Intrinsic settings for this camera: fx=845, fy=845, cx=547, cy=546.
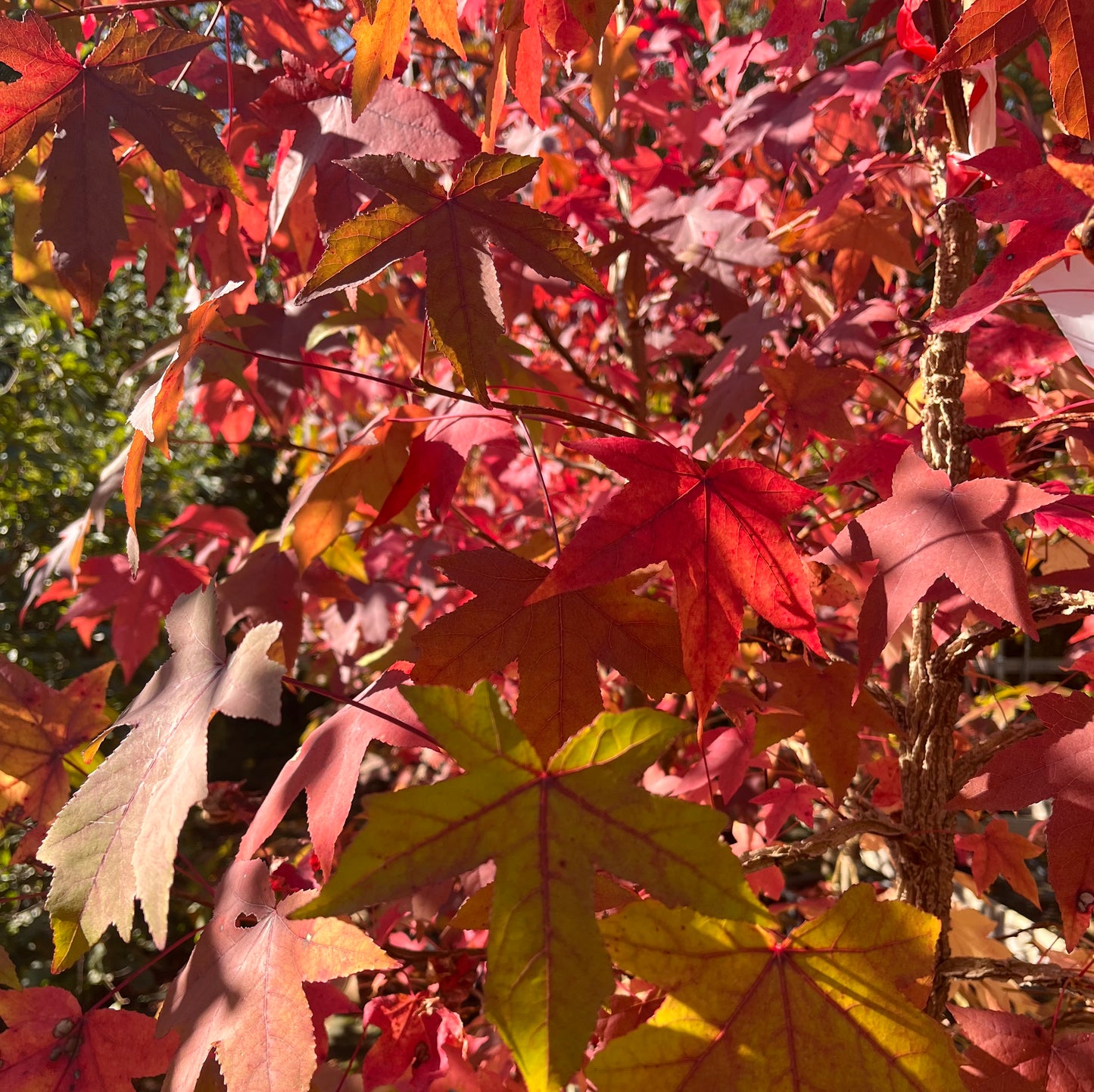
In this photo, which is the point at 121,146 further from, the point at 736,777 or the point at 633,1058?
the point at 633,1058

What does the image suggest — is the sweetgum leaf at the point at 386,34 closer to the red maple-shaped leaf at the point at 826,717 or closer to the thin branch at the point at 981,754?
the red maple-shaped leaf at the point at 826,717

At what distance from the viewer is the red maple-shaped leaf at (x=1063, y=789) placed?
63 centimetres

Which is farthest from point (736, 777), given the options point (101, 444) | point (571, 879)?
point (101, 444)

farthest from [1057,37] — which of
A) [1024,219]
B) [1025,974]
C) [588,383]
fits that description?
[588,383]

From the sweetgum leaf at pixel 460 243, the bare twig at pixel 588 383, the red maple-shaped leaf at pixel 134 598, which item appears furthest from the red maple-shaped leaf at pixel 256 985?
the bare twig at pixel 588 383

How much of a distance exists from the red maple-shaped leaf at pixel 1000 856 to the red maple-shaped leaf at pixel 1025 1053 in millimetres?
426

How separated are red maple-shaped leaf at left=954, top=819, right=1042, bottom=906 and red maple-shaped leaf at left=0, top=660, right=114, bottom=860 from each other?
120 cm

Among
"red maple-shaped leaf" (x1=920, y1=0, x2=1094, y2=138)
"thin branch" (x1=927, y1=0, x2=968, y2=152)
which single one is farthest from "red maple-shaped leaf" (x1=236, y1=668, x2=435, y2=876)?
"thin branch" (x1=927, y1=0, x2=968, y2=152)

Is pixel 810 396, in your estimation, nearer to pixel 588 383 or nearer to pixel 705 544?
pixel 705 544

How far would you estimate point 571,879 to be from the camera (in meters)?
0.52

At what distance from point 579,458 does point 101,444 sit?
7.12 feet

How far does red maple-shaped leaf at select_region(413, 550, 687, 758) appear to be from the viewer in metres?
0.74

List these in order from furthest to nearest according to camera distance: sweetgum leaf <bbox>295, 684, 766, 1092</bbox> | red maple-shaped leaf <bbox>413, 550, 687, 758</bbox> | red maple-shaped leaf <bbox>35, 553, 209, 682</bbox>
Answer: red maple-shaped leaf <bbox>35, 553, 209, 682</bbox>
red maple-shaped leaf <bbox>413, 550, 687, 758</bbox>
sweetgum leaf <bbox>295, 684, 766, 1092</bbox>

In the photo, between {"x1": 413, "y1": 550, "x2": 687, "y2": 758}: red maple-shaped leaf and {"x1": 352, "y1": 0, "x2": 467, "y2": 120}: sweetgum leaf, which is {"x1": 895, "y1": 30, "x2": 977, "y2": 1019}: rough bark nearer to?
{"x1": 413, "y1": 550, "x2": 687, "y2": 758}: red maple-shaped leaf
